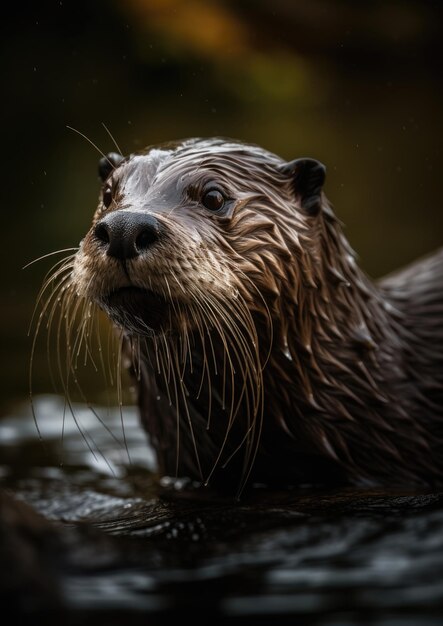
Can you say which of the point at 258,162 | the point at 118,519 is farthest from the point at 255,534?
the point at 258,162

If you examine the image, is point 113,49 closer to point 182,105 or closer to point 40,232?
point 182,105

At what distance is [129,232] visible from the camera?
2.08 meters

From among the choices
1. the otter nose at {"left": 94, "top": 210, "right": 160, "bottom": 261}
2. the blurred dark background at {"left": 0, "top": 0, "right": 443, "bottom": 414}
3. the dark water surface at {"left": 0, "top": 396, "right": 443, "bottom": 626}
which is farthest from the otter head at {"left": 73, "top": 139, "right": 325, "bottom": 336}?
the blurred dark background at {"left": 0, "top": 0, "right": 443, "bottom": 414}

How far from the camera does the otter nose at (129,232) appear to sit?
2.08 m

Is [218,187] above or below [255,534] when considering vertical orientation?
above

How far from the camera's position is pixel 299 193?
8.57 ft

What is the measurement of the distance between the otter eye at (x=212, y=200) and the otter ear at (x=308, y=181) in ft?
0.92

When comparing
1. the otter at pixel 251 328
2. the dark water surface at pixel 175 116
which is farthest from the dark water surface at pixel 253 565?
the dark water surface at pixel 175 116

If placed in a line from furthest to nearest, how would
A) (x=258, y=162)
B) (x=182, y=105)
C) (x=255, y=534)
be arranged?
(x=182, y=105)
(x=258, y=162)
(x=255, y=534)

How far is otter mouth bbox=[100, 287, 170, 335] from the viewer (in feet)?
7.20

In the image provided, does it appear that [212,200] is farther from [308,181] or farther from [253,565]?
[253,565]

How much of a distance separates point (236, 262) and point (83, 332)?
1.50 feet

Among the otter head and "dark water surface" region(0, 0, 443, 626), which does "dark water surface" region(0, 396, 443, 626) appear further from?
"dark water surface" region(0, 0, 443, 626)

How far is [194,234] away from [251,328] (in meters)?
0.31
